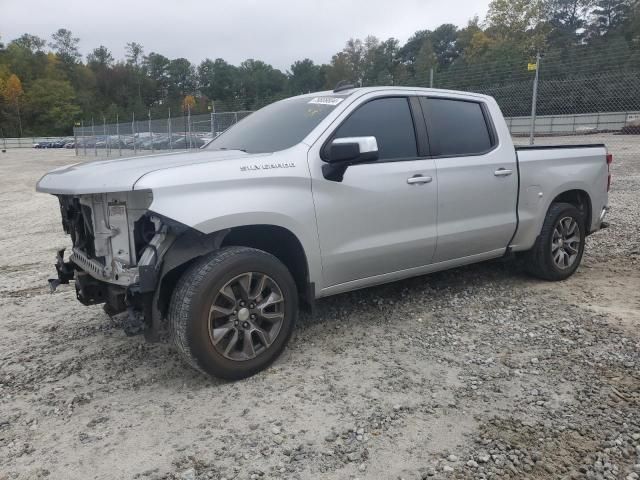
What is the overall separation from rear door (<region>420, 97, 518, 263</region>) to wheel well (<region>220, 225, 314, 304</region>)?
1269 mm

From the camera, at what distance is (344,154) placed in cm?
356

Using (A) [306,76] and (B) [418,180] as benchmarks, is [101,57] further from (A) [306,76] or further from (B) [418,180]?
(B) [418,180]

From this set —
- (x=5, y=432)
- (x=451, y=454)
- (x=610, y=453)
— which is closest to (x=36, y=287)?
(x=5, y=432)

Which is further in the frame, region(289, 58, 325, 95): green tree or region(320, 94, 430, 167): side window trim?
region(289, 58, 325, 95): green tree

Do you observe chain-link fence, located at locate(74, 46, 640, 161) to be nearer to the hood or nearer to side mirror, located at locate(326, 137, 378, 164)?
the hood

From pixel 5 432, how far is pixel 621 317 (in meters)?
4.40

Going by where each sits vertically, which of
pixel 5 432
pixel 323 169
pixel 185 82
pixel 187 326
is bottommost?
pixel 5 432

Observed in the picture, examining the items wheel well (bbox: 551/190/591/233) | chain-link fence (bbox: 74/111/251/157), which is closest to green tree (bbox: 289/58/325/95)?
chain-link fence (bbox: 74/111/251/157)

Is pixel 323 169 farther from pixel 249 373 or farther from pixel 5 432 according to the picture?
pixel 5 432

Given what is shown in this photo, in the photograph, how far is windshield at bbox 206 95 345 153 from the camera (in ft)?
13.0

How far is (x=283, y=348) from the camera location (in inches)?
143

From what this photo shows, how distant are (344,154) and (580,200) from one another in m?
3.26

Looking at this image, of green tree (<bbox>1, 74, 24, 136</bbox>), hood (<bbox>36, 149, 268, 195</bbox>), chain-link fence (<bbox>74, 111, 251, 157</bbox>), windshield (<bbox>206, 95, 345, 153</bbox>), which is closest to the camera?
hood (<bbox>36, 149, 268, 195</bbox>)

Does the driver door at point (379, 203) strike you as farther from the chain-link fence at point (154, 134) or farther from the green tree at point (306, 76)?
the green tree at point (306, 76)
